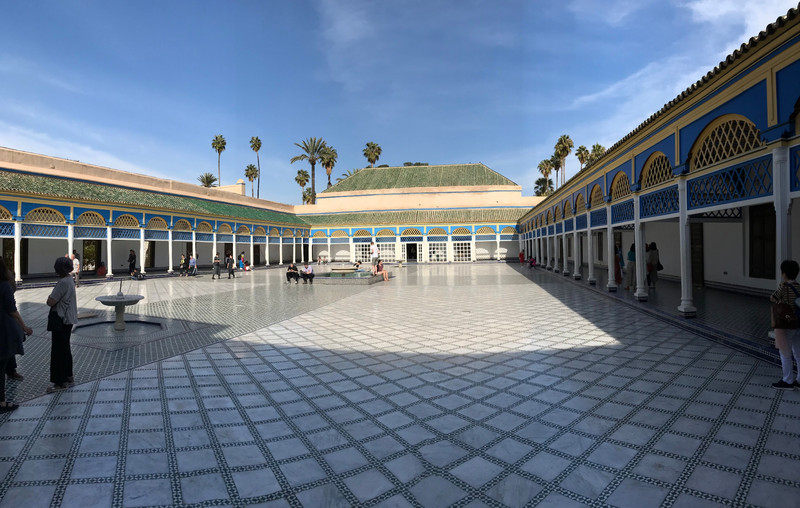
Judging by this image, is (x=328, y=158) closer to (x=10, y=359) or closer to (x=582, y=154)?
(x=582, y=154)

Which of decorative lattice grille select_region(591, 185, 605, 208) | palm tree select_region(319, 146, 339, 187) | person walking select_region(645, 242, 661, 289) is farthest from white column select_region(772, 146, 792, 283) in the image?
palm tree select_region(319, 146, 339, 187)

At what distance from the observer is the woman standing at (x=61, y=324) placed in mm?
4526

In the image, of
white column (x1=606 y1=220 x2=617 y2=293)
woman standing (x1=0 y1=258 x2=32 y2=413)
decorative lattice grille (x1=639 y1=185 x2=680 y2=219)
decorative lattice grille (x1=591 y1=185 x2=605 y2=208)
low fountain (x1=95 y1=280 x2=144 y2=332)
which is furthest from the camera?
decorative lattice grille (x1=591 y1=185 x2=605 y2=208)

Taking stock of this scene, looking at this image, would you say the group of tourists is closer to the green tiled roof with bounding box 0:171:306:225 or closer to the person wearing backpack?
the person wearing backpack

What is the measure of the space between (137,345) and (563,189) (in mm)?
16738

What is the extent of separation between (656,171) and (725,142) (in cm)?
236

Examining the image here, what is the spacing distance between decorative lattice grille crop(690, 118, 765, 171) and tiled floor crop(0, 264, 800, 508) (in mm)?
3236

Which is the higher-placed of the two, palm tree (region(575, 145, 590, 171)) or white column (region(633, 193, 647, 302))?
palm tree (region(575, 145, 590, 171))

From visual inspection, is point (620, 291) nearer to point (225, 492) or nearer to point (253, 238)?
point (225, 492)

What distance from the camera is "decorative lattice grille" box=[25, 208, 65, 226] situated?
16.4 meters

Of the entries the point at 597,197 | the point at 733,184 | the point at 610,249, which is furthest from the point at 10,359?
the point at 597,197

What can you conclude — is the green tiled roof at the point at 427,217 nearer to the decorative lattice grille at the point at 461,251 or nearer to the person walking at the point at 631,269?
the decorative lattice grille at the point at 461,251

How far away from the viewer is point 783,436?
10.7 feet

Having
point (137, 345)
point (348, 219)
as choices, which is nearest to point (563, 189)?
point (137, 345)
